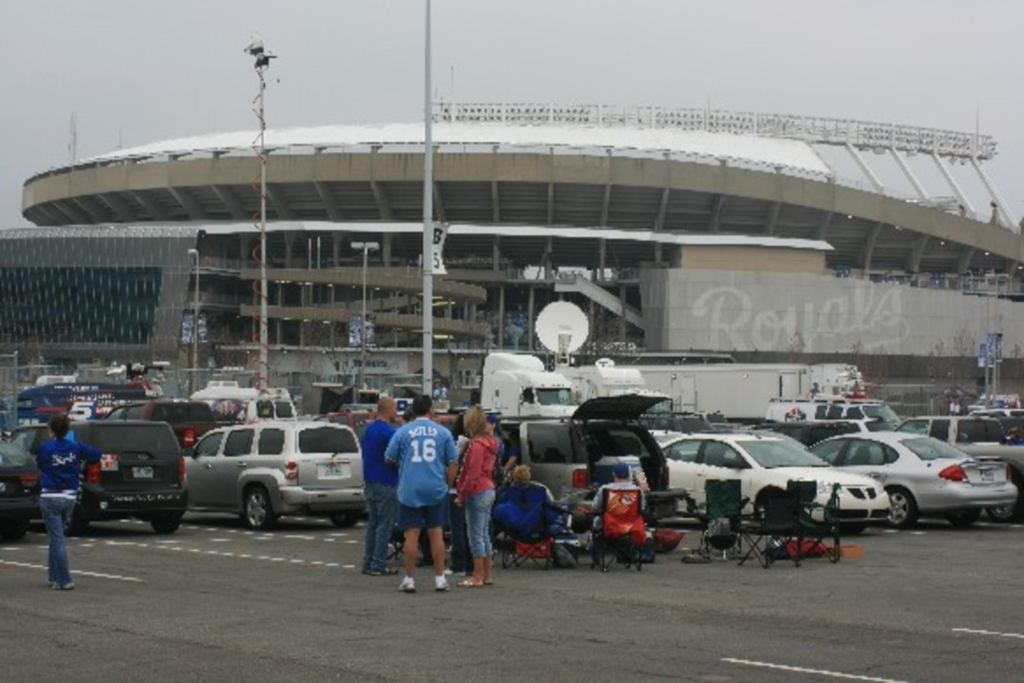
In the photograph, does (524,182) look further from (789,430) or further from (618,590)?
(618,590)

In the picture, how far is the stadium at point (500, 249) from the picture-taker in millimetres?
104000

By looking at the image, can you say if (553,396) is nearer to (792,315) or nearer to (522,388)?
(522,388)

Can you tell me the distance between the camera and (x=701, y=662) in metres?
12.4

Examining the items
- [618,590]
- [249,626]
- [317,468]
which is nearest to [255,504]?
[317,468]

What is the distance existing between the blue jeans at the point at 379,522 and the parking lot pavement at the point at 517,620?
15.9 inches

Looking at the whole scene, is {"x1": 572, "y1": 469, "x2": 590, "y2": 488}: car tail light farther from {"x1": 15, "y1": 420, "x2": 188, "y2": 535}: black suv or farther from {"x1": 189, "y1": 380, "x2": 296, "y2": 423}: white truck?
{"x1": 189, "y1": 380, "x2": 296, "y2": 423}: white truck

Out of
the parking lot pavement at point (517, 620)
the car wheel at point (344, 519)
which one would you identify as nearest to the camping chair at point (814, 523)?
the parking lot pavement at point (517, 620)

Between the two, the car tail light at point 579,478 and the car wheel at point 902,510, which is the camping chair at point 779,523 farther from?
the car wheel at point 902,510

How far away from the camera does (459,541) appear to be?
19.3 meters

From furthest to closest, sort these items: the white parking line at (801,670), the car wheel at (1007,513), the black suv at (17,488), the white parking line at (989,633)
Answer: the car wheel at (1007,513)
the black suv at (17,488)
the white parking line at (989,633)
the white parking line at (801,670)

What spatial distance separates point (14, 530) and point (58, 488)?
677 centimetres

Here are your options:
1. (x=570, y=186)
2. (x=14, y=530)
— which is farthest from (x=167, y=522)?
(x=570, y=186)

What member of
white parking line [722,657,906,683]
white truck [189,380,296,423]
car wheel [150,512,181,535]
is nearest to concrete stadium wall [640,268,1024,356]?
white truck [189,380,296,423]

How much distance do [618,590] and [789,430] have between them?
18.6 metres
